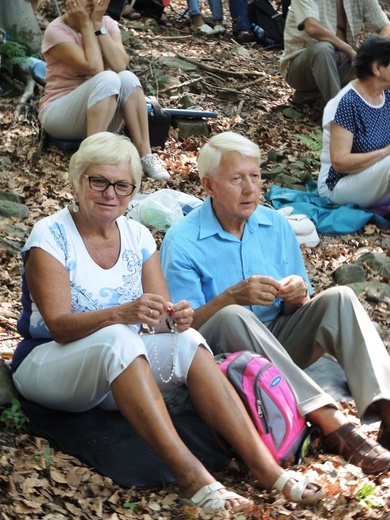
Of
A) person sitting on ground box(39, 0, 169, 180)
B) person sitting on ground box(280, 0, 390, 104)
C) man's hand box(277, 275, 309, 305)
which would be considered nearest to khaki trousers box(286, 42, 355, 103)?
person sitting on ground box(280, 0, 390, 104)

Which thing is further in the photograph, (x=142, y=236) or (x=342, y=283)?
(x=342, y=283)

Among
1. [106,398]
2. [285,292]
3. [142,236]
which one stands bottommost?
[106,398]

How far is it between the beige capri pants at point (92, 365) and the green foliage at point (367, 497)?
2.77 ft

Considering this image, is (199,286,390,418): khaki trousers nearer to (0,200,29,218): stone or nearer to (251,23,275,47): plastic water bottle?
(0,200,29,218): stone

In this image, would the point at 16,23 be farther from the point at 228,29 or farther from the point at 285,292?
the point at 285,292

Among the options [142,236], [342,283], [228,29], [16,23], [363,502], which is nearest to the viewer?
[363,502]

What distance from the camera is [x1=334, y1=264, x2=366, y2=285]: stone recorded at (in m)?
6.13

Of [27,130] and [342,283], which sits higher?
[27,130]

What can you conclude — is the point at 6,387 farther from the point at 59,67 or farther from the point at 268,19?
the point at 268,19

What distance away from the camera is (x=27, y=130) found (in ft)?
25.5

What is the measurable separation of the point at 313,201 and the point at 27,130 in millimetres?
2671

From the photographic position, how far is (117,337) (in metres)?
3.43

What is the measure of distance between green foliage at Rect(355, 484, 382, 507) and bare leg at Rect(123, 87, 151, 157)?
14.0 feet

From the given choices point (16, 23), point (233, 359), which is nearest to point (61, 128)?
point (16, 23)
